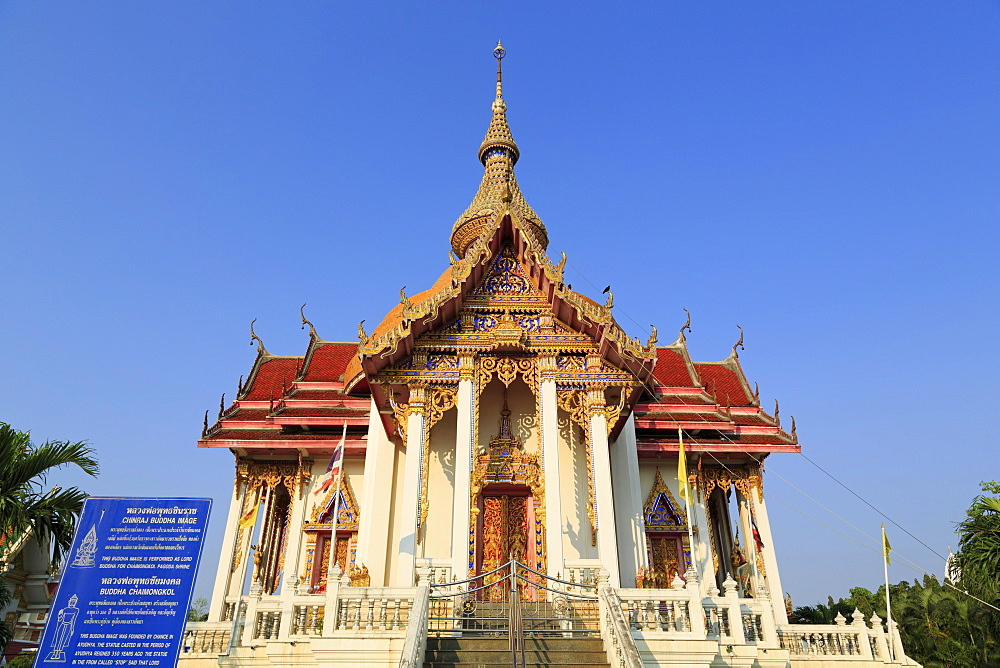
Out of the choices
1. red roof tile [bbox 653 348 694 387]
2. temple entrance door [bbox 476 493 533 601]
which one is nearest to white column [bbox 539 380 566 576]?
temple entrance door [bbox 476 493 533 601]

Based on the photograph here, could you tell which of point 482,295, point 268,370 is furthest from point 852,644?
point 268,370

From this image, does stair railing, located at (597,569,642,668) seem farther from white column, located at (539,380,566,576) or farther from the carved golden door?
the carved golden door

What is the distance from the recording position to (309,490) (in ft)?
47.6

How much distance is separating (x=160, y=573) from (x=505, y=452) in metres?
6.01

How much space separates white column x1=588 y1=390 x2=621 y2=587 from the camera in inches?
394

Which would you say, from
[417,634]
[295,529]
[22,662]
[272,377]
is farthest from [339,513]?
[417,634]

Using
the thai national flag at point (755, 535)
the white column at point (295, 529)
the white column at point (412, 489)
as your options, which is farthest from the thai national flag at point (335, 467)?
the thai national flag at point (755, 535)

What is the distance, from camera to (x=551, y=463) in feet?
34.6

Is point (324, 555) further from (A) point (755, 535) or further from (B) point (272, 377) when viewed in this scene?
(A) point (755, 535)

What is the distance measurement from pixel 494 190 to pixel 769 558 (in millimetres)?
10347

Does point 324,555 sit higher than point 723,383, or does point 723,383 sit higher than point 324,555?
point 723,383

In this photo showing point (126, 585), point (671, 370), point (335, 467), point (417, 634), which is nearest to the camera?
point (417, 634)

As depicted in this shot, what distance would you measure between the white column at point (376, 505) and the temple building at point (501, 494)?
1.1 inches

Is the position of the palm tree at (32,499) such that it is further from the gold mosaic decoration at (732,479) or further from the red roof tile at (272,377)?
the gold mosaic decoration at (732,479)
